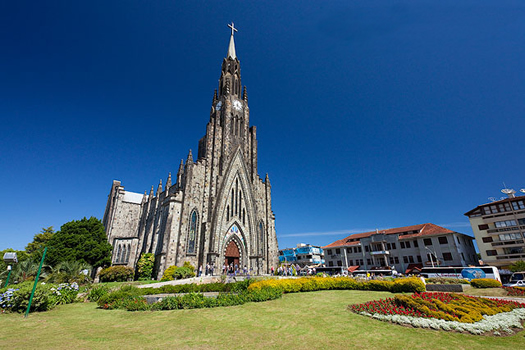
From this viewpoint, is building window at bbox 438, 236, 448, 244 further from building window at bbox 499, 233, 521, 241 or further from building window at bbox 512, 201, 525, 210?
building window at bbox 512, 201, 525, 210

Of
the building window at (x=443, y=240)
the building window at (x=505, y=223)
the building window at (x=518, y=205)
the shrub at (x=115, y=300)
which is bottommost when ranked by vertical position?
the shrub at (x=115, y=300)

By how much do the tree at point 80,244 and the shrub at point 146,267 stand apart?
7.89 metres

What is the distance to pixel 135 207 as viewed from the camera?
165ft

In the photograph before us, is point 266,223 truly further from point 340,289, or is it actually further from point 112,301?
point 112,301

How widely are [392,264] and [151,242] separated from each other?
158ft

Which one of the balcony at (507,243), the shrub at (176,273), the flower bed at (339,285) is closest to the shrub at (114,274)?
the shrub at (176,273)

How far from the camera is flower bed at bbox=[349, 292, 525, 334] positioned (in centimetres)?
818

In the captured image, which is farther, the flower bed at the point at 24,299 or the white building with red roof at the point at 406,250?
the white building with red roof at the point at 406,250

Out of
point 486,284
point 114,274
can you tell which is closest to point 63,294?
point 114,274

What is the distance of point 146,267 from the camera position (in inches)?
1176

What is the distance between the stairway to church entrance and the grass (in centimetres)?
2393

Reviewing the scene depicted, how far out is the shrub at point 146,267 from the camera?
29.4 metres

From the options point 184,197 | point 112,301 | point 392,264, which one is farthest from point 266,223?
point 392,264

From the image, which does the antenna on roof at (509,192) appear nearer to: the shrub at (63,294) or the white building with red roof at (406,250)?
the white building with red roof at (406,250)
